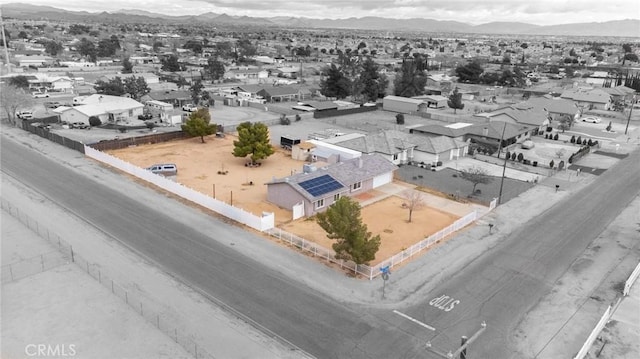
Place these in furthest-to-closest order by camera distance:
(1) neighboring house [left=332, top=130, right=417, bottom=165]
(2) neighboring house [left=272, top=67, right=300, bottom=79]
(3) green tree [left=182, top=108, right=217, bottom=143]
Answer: (2) neighboring house [left=272, top=67, right=300, bottom=79], (3) green tree [left=182, top=108, right=217, bottom=143], (1) neighboring house [left=332, top=130, right=417, bottom=165]

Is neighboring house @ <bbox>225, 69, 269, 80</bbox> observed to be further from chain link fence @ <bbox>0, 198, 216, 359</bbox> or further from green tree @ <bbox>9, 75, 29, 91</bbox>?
chain link fence @ <bbox>0, 198, 216, 359</bbox>

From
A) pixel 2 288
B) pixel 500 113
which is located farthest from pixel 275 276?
pixel 500 113

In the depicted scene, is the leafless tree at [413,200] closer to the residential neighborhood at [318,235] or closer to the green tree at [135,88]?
the residential neighborhood at [318,235]

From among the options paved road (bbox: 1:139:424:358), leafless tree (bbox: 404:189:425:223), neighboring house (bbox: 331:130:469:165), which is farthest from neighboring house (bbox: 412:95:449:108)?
paved road (bbox: 1:139:424:358)

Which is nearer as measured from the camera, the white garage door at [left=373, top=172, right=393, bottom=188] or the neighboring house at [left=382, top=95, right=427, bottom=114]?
the white garage door at [left=373, top=172, right=393, bottom=188]

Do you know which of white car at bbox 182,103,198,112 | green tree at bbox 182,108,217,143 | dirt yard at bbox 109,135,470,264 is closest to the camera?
dirt yard at bbox 109,135,470,264

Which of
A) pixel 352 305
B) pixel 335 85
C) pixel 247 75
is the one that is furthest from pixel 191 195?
pixel 247 75

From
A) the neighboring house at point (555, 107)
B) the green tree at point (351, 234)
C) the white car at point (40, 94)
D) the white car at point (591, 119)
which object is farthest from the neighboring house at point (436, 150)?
the white car at point (40, 94)
